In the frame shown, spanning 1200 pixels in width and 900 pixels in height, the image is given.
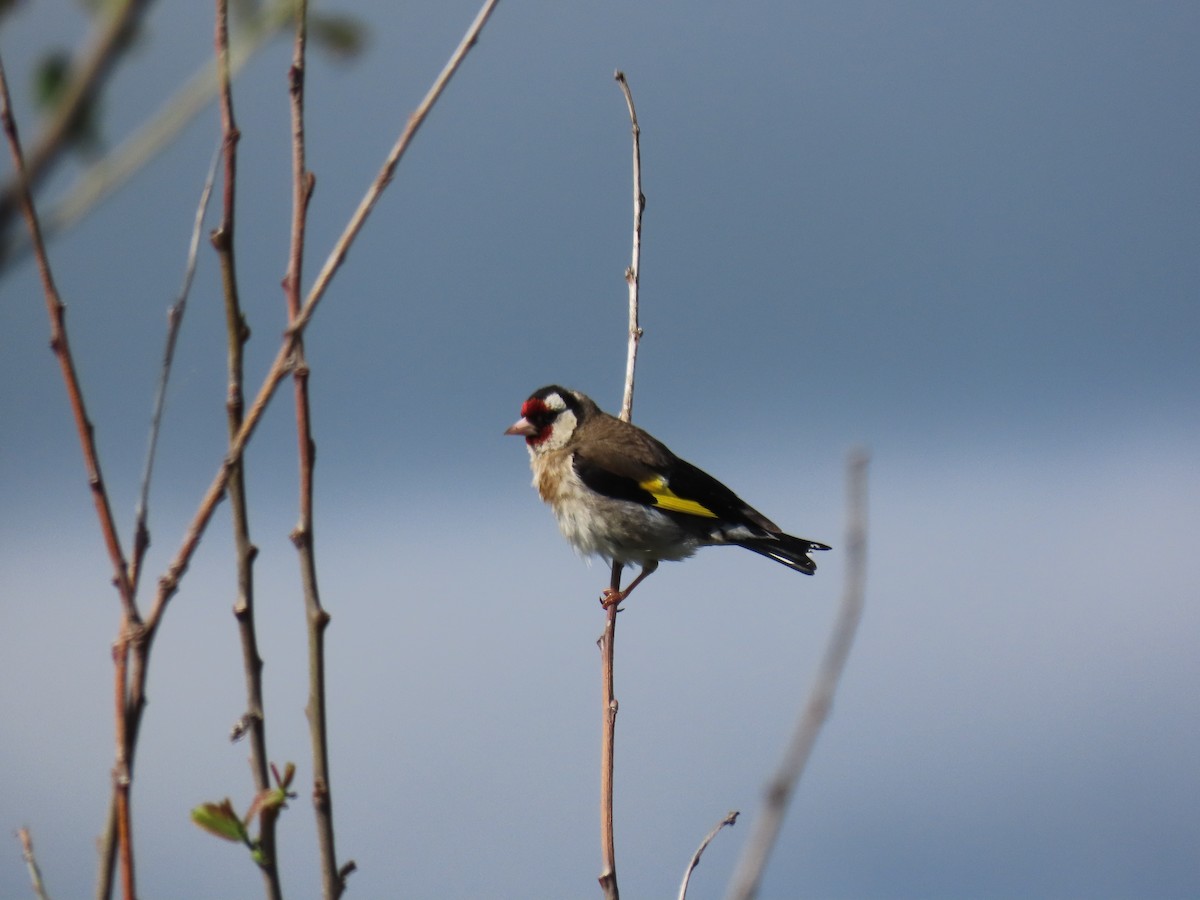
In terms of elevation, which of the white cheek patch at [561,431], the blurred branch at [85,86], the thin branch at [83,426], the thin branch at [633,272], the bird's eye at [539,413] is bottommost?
the blurred branch at [85,86]

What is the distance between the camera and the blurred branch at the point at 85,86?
61 centimetres

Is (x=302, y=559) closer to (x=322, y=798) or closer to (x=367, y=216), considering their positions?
(x=322, y=798)

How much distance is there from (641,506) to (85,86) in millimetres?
5156

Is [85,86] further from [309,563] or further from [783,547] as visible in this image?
[783,547]

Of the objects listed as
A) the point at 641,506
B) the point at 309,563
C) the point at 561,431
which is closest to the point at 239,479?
the point at 309,563

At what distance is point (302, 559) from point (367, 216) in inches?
15.4

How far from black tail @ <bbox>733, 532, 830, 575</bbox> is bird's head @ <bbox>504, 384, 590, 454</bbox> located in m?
1.10

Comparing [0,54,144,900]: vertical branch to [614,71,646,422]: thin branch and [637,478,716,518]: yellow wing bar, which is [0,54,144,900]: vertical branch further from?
[637,478,716,518]: yellow wing bar

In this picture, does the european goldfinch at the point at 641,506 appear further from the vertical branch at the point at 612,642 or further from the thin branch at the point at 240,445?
the thin branch at the point at 240,445

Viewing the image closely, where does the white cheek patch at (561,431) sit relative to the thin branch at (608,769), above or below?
above

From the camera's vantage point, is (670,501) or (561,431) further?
(561,431)

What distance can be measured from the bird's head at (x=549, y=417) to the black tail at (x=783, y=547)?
43.4 inches

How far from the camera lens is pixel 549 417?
641 cm

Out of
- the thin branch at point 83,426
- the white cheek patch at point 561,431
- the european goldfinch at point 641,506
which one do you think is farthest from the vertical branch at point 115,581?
the white cheek patch at point 561,431
